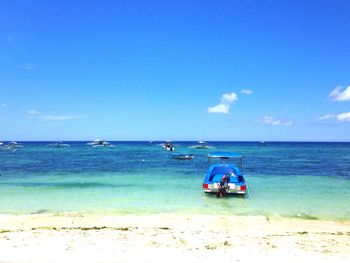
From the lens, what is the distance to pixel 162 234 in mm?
12203

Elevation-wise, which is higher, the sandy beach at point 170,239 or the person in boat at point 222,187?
the person in boat at point 222,187

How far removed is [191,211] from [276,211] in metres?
4.10

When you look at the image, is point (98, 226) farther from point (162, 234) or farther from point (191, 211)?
point (191, 211)

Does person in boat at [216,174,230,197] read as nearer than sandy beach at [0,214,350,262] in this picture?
No

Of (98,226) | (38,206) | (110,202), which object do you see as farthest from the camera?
(110,202)

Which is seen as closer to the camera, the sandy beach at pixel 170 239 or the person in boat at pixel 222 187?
the sandy beach at pixel 170 239

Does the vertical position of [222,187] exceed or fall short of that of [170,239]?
it exceeds it

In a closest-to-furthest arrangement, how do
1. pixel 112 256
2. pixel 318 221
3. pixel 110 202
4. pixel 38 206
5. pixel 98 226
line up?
1. pixel 112 256
2. pixel 98 226
3. pixel 318 221
4. pixel 38 206
5. pixel 110 202

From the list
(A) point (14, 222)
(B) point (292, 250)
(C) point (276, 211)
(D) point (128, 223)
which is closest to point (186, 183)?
(C) point (276, 211)

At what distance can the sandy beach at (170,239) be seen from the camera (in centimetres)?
970

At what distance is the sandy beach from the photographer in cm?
970

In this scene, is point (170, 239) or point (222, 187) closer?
point (170, 239)

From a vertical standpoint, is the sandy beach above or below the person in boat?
below

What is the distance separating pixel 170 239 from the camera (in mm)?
11453
